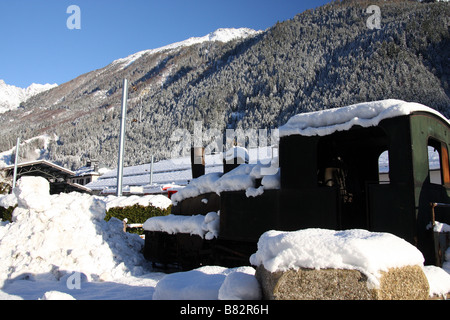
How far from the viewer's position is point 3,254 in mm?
7684

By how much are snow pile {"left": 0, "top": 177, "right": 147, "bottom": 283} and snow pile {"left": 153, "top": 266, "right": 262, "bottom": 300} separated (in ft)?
13.1

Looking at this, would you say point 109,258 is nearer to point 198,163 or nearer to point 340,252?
point 198,163

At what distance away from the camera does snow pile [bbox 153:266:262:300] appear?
3.10 metres

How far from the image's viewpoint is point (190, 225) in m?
8.06

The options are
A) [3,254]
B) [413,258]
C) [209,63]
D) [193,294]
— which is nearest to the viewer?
[413,258]

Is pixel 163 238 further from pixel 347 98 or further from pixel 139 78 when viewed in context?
pixel 139 78

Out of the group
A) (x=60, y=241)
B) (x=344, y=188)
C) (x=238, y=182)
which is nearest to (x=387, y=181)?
(x=344, y=188)

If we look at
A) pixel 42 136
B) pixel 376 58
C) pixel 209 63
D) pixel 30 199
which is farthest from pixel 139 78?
pixel 30 199

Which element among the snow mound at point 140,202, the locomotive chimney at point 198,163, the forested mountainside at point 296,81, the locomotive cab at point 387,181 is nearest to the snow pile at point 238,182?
the locomotive cab at point 387,181

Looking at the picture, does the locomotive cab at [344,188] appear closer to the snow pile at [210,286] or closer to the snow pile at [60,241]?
the snow pile at [60,241]

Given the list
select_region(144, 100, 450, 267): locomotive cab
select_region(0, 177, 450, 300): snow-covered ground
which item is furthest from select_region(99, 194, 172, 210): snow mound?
select_region(144, 100, 450, 267): locomotive cab

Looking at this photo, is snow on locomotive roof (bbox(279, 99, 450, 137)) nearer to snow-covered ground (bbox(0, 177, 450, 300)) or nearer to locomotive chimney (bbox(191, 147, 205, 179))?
snow-covered ground (bbox(0, 177, 450, 300))

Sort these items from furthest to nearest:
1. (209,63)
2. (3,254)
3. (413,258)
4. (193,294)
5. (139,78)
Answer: (139,78) → (209,63) → (3,254) → (193,294) → (413,258)

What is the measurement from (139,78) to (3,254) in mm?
177059
